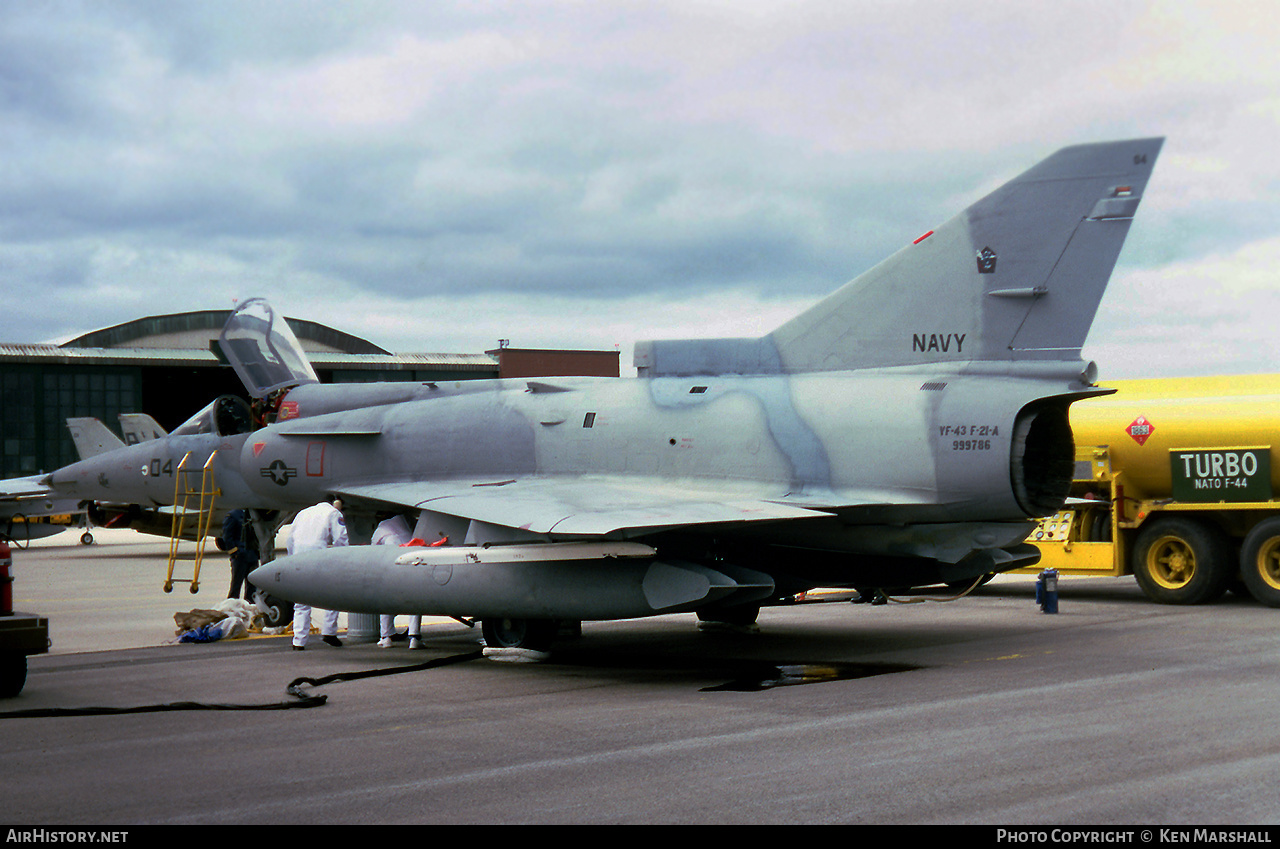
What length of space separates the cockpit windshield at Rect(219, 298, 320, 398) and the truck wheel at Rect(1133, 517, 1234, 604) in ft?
38.6

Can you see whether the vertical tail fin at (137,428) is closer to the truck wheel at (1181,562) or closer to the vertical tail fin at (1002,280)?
the vertical tail fin at (1002,280)

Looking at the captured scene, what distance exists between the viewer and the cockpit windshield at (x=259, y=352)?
A: 15.2 meters

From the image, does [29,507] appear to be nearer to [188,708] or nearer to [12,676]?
[12,676]

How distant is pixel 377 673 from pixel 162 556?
74.7ft

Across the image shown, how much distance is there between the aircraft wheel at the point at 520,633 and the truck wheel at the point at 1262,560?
9.42 m

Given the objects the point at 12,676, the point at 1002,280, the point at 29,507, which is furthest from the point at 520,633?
the point at 29,507

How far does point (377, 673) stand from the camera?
10.4 metres

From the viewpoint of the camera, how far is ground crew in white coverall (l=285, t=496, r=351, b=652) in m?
12.7

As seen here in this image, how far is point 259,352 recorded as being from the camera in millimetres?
15320

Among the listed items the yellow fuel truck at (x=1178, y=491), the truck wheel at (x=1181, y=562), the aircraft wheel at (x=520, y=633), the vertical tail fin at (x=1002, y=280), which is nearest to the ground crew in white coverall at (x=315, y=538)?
the aircraft wheel at (x=520, y=633)

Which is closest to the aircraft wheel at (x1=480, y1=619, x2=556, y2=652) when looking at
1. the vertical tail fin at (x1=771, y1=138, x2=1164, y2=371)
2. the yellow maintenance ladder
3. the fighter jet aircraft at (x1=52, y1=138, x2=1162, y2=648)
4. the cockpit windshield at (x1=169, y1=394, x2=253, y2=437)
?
the fighter jet aircraft at (x1=52, y1=138, x2=1162, y2=648)

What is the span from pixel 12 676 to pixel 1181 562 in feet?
46.8

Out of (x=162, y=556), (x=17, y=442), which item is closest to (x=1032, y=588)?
(x=162, y=556)
